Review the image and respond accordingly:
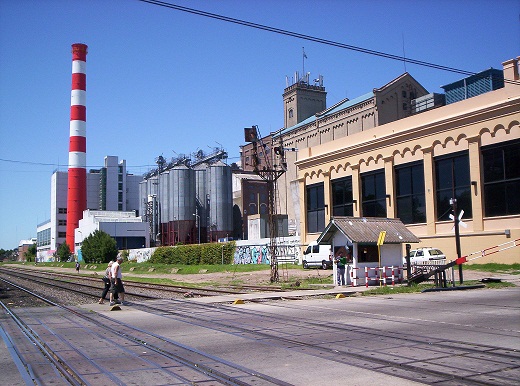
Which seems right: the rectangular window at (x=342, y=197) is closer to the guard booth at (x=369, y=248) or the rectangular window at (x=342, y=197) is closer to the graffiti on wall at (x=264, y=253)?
the graffiti on wall at (x=264, y=253)

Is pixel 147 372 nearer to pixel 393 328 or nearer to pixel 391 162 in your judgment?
pixel 393 328

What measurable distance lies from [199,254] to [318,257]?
23.3 m

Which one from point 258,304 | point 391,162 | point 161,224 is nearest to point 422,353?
point 258,304

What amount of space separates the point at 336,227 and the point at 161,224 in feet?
249

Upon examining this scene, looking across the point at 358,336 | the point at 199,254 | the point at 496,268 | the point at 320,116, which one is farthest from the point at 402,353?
the point at 320,116

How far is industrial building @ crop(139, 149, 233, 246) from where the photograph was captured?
97.1 metres

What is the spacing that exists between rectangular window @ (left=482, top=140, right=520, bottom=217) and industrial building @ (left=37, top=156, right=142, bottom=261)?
9854 cm

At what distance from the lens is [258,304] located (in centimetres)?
1964

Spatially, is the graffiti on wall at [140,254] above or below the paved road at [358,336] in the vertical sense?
above

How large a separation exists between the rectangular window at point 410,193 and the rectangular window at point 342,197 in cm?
572

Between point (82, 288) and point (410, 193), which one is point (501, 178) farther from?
point (82, 288)

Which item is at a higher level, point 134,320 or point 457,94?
point 457,94

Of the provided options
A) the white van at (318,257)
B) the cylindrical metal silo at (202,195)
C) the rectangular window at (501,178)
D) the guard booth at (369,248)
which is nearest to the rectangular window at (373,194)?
the white van at (318,257)

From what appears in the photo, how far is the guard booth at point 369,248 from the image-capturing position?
89.7 feet
